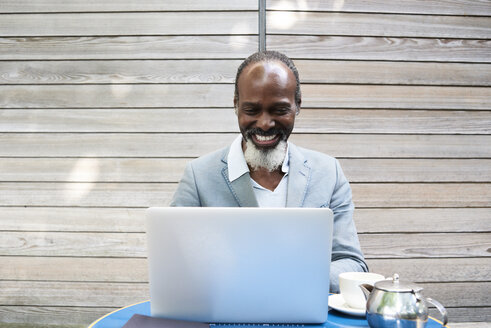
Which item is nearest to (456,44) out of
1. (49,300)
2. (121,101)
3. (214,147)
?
(214,147)

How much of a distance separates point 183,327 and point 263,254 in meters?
0.24

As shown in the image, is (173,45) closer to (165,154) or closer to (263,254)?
(165,154)

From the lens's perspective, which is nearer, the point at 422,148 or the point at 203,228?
the point at 203,228

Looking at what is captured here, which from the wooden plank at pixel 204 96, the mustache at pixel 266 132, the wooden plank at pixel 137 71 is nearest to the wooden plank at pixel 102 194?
the wooden plank at pixel 204 96

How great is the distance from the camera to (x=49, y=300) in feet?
8.45

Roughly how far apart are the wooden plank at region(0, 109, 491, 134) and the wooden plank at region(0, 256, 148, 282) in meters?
0.75

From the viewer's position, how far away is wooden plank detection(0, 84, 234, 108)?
8.27ft

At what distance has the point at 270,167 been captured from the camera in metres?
1.64

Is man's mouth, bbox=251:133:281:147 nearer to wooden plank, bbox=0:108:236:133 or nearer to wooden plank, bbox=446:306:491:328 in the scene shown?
wooden plank, bbox=0:108:236:133

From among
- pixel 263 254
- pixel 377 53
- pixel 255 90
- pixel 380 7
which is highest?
pixel 380 7

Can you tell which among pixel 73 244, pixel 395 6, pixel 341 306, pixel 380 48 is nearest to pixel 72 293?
pixel 73 244

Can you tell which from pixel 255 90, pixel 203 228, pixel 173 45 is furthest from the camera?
pixel 173 45

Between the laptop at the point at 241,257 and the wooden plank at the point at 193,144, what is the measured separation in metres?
1.57

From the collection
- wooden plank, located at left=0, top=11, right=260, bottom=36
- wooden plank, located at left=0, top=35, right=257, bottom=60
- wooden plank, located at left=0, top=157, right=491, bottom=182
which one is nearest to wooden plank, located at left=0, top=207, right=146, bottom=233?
wooden plank, located at left=0, top=157, right=491, bottom=182
